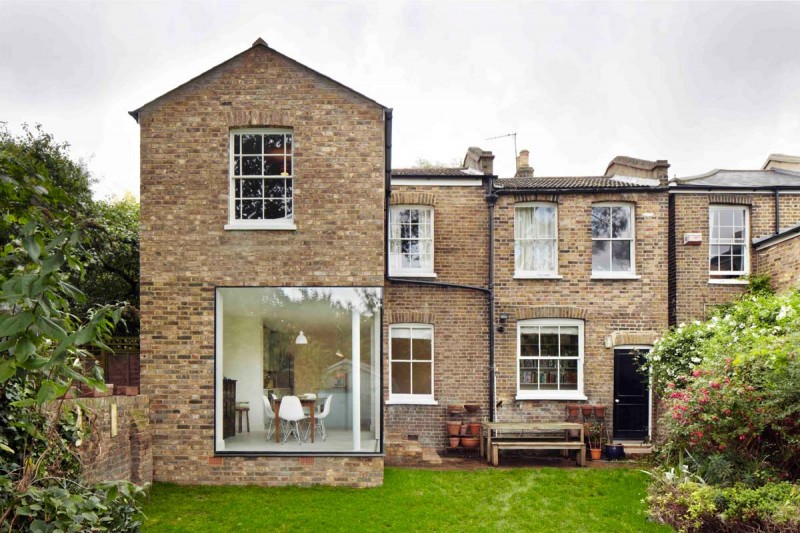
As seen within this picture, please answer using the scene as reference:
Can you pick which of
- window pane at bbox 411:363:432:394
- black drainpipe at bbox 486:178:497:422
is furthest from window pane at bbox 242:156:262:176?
window pane at bbox 411:363:432:394

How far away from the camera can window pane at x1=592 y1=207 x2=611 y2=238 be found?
14.5m

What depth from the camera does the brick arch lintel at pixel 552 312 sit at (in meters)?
14.2

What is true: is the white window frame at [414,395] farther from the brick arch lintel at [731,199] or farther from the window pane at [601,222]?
the brick arch lintel at [731,199]

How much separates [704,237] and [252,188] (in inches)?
427

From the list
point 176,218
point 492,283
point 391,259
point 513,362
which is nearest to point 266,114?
point 176,218

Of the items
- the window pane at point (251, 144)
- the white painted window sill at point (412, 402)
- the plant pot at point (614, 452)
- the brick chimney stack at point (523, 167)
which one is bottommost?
the plant pot at point (614, 452)

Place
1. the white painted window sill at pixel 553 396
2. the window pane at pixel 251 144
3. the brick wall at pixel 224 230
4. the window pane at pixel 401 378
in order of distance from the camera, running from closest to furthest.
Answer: the brick wall at pixel 224 230 → the window pane at pixel 251 144 → the white painted window sill at pixel 553 396 → the window pane at pixel 401 378

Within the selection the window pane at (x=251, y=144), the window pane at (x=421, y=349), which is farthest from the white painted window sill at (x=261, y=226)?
the window pane at (x=421, y=349)

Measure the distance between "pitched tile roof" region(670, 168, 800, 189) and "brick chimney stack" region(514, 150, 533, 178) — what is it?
467cm

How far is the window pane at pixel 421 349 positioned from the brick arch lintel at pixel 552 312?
7.45 feet

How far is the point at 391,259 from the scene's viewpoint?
1445 cm

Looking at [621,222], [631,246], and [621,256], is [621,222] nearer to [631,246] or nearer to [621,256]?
[631,246]

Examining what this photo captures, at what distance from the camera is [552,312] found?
1417cm

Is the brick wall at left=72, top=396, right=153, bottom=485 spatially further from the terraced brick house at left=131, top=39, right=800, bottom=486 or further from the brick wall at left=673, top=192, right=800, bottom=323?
the brick wall at left=673, top=192, right=800, bottom=323
